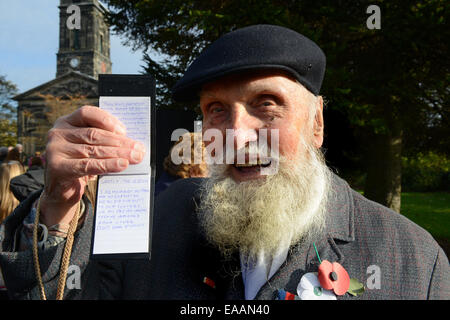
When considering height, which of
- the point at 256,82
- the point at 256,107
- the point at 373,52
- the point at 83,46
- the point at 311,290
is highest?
the point at 83,46

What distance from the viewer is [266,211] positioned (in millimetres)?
Result: 1421

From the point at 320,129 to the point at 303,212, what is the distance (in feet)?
1.53

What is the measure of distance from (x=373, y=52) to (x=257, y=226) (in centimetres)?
704

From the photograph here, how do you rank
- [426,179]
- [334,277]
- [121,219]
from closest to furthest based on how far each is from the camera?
[121,219], [334,277], [426,179]

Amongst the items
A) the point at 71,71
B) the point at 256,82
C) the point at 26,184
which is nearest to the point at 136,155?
the point at 256,82

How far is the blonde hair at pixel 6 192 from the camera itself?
4031 mm

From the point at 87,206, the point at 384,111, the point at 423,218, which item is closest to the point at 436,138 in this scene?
the point at 384,111

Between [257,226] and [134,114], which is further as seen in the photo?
[257,226]

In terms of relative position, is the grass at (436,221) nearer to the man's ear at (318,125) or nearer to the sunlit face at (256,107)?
the man's ear at (318,125)

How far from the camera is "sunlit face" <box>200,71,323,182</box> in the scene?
139 cm

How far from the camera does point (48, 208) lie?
126 cm

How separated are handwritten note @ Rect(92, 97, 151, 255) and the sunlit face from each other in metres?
0.42

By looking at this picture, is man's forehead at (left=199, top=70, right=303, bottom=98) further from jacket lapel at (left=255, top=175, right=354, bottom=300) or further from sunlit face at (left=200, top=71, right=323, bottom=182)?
jacket lapel at (left=255, top=175, right=354, bottom=300)

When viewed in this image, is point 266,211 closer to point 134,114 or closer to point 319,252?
point 319,252
